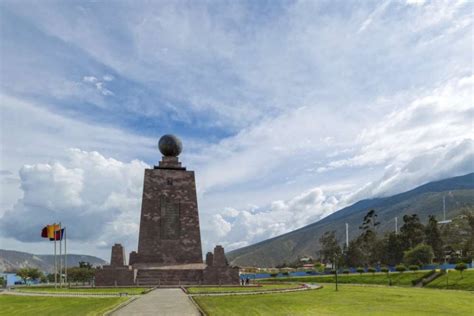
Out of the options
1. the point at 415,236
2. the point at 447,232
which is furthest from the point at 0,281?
the point at 447,232

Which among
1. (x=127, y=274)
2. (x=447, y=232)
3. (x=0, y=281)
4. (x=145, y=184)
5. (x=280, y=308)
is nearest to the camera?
(x=280, y=308)

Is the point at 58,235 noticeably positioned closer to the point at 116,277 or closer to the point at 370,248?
the point at 116,277

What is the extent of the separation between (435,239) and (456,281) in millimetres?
33068

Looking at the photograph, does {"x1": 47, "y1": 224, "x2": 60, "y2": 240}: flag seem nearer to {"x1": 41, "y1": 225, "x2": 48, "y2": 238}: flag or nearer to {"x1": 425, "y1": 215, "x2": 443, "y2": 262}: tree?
{"x1": 41, "y1": 225, "x2": 48, "y2": 238}: flag

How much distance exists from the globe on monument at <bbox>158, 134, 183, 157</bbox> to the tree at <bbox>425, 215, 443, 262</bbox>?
44.7m

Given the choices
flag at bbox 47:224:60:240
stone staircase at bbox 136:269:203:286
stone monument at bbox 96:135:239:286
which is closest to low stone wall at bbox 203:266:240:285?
stone monument at bbox 96:135:239:286

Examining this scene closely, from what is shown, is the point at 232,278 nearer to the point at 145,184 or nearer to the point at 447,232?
the point at 145,184

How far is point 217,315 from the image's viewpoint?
16.3m

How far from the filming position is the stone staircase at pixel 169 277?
38.3 meters

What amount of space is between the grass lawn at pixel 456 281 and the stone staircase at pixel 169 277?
21.6 meters

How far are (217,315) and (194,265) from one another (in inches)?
1045

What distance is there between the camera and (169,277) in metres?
39.1

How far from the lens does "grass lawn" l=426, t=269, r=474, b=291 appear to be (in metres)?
37.6

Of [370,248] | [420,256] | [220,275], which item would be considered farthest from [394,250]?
[220,275]
